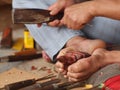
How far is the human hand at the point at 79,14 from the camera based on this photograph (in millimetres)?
1256

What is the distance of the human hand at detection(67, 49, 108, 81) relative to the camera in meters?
1.18

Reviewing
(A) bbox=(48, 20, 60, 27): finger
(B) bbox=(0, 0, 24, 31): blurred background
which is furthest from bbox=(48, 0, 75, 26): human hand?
(B) bbox=(0, 0, 24, 31): blurred background

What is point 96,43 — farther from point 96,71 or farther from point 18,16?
point 18,16

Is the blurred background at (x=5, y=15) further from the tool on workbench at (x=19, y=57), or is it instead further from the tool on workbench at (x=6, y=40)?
the tool on workbench at (x=19, y=57)

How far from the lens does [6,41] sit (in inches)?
70.7

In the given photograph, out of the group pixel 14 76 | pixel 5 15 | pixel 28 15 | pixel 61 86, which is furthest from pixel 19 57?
pixel 5 15

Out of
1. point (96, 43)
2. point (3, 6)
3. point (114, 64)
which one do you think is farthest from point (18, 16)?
point (3, 6)

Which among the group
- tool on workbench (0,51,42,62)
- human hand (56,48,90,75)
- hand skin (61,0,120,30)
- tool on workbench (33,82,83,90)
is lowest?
tool on workbench (0,51,42,62)

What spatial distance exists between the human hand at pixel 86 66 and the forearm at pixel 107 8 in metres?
0.15

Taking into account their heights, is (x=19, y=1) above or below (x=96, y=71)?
above

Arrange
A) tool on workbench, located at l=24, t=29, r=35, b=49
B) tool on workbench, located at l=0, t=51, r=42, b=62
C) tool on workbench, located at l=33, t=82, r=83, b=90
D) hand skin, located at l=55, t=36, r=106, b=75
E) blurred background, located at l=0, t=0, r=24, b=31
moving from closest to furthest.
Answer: tool on workbench, located at l=33, t=82, r=83, b=90 < hand skin, located at l=55, t=36, r=106, b=75 < tool on workbench, located at l=0, t=51, r=42, b=62 < tool on workbench, located at l=24, t=29, r=35, b=49 < blurred background, located at l=0, t=0, r=24, b=31

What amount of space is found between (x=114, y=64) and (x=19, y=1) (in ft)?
2.01

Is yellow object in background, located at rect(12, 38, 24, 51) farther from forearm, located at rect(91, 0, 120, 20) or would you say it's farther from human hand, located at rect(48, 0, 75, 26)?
forearm, located at rect(91, 0, 120, 20)

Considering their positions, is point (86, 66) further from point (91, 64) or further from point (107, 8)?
point (107, 8)
